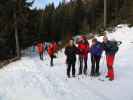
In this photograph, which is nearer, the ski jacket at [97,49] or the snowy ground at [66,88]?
the snowy ground at [66,88]

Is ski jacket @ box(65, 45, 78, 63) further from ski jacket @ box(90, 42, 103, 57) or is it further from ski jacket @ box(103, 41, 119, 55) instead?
ski jacket @ box(103, 41, 119, 55)

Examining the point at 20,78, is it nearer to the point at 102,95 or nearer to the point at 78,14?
the point at 102,95

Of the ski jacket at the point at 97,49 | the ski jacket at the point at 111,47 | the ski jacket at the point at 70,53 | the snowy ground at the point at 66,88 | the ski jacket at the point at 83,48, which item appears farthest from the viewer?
the ski jacket at the point at 83,48

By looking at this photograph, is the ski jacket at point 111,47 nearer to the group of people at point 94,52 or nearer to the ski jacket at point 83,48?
the group of people at point 94,52

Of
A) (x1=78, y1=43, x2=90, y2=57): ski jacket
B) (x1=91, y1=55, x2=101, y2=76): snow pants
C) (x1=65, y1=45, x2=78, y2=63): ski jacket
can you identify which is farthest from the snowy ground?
(x1=78, y1=43, x2=90, y2=57): ski jacket

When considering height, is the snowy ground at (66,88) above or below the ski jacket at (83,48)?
below

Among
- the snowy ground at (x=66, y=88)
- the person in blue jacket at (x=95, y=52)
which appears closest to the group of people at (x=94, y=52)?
the person in blue jacket at (x=95, y=52)

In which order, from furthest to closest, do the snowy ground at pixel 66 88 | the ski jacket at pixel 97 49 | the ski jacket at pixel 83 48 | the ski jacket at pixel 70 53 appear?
the ski jacket at pixel 83 48, the ski jacket at pixel 70 53, the ski jacket at pixel 97 49, the snowy ground at pixel 66 88

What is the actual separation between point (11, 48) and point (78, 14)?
37.5 meters

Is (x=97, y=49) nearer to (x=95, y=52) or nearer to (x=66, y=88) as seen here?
(x=95, y=52)

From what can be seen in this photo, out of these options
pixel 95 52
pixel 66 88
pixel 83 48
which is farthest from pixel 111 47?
pixel 66 88

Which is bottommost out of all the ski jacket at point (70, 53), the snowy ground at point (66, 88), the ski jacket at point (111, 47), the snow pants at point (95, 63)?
the snowy ground at point (66, 88)

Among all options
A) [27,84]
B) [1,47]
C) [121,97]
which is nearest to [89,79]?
[27,84]

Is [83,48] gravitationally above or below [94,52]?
above
